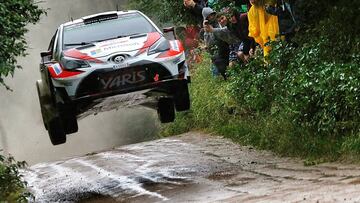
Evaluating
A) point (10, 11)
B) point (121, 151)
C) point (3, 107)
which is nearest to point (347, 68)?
point (10, 11)

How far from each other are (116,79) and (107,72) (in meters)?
0.16

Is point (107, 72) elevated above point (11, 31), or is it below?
below

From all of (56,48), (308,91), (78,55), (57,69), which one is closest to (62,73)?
(57,69)

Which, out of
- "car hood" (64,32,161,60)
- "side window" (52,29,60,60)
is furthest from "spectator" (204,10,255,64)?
"side window" (52,29,60,60)

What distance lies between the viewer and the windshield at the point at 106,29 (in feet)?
39.0

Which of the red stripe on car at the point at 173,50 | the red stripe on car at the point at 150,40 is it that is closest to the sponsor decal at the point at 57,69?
the red stripe on car at the point at 150,40

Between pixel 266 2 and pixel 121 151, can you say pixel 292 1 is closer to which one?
pixel 266 2

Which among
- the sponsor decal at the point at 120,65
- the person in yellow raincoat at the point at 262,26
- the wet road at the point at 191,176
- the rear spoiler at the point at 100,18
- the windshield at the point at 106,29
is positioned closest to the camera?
the wet road at the point at 191,176

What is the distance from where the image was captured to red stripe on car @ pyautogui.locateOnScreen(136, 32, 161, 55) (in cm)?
1111

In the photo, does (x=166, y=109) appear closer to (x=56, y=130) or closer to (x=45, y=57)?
(x=56, y=130)

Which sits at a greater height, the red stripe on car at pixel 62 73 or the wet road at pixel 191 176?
the red stripe on car at pixel 62 73

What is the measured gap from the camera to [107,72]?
35.6 ft

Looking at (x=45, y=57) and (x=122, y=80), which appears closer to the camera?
(x=122, y=80)

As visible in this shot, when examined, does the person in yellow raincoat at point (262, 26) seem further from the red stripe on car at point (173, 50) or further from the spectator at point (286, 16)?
the red stripe on car at point (173, 50)
